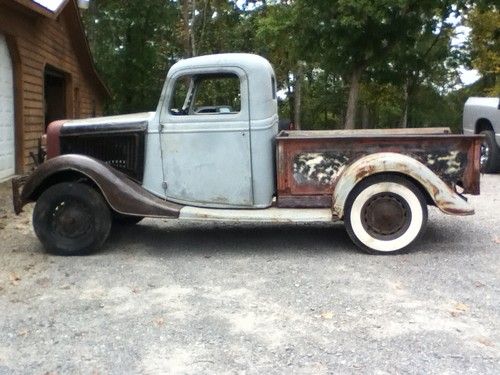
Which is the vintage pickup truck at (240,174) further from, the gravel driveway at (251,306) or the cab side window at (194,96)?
the gravel driveway at (251,306)

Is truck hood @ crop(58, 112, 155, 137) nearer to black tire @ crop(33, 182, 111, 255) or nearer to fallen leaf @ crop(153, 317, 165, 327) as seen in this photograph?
black tire @ crop(33, 182, 111, 255)

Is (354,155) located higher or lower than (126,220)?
higher

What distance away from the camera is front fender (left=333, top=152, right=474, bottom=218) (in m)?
5.99

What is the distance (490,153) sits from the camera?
12.9 m

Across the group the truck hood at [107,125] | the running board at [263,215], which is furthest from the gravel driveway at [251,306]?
the truck hood at [107,125]

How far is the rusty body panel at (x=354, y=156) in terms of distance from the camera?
20.2 ft

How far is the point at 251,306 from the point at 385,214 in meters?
2.09

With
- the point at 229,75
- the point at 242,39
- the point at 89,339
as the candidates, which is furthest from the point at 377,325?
the point at 242,39

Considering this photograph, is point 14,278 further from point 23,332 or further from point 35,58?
point 35,58

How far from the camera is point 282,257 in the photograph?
20.3ft

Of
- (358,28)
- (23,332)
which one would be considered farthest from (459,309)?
(358,28)

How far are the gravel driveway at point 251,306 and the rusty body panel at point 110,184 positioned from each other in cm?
50

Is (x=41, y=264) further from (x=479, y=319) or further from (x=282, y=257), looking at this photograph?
(x=479, y=319)

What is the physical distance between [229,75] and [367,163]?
67.1 inches
